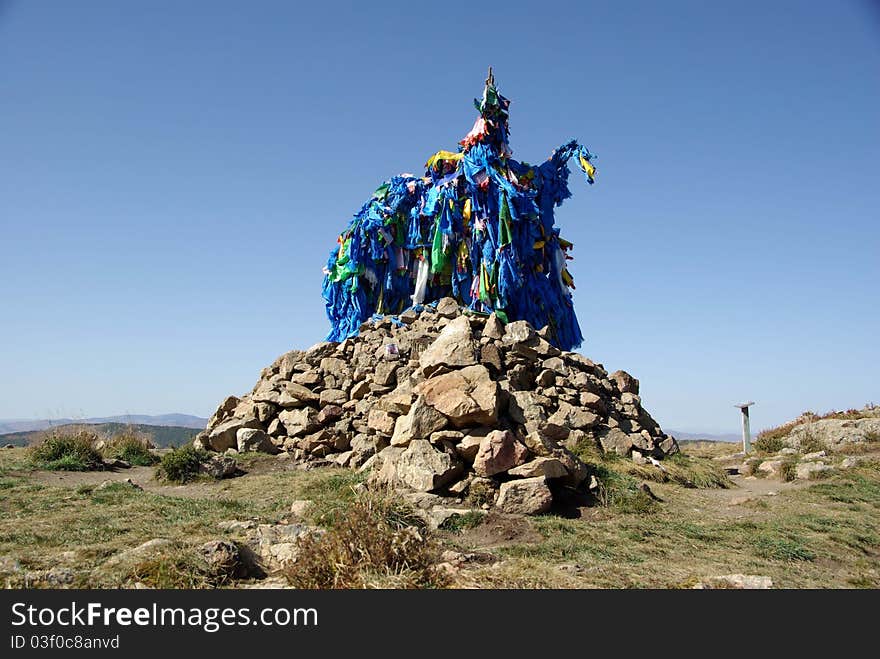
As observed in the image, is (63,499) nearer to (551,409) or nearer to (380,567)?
(380,567)

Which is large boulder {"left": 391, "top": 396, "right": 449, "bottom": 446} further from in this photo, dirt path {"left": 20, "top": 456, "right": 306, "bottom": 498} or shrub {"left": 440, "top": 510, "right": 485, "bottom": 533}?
dirt path {"left": 20, "top": 456, "right": 306, "bottom": 498}

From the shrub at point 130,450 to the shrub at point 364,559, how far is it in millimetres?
11095

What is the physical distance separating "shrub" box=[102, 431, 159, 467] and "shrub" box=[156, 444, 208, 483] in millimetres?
3323

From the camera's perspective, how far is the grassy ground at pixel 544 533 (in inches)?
207

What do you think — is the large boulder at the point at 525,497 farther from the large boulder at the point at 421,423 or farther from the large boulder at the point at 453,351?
the large boulder at the point at 453,351

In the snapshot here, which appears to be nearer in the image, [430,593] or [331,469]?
[430,593]

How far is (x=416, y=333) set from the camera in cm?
1488

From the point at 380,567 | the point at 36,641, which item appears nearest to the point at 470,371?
the point at 380,567

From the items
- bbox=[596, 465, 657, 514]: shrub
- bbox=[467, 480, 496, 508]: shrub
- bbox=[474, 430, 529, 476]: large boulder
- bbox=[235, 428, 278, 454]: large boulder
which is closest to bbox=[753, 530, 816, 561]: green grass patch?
bbox=[596, 465, 657, 514]: shrub

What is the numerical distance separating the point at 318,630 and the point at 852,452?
16615 millimetres

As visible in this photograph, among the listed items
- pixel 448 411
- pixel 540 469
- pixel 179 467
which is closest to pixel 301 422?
pixel 179 467

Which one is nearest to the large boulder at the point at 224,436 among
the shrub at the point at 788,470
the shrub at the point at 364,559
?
the shrub at the point at 364,559

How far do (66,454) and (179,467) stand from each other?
3.86 meters

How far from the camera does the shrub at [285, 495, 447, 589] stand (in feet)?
15.5
